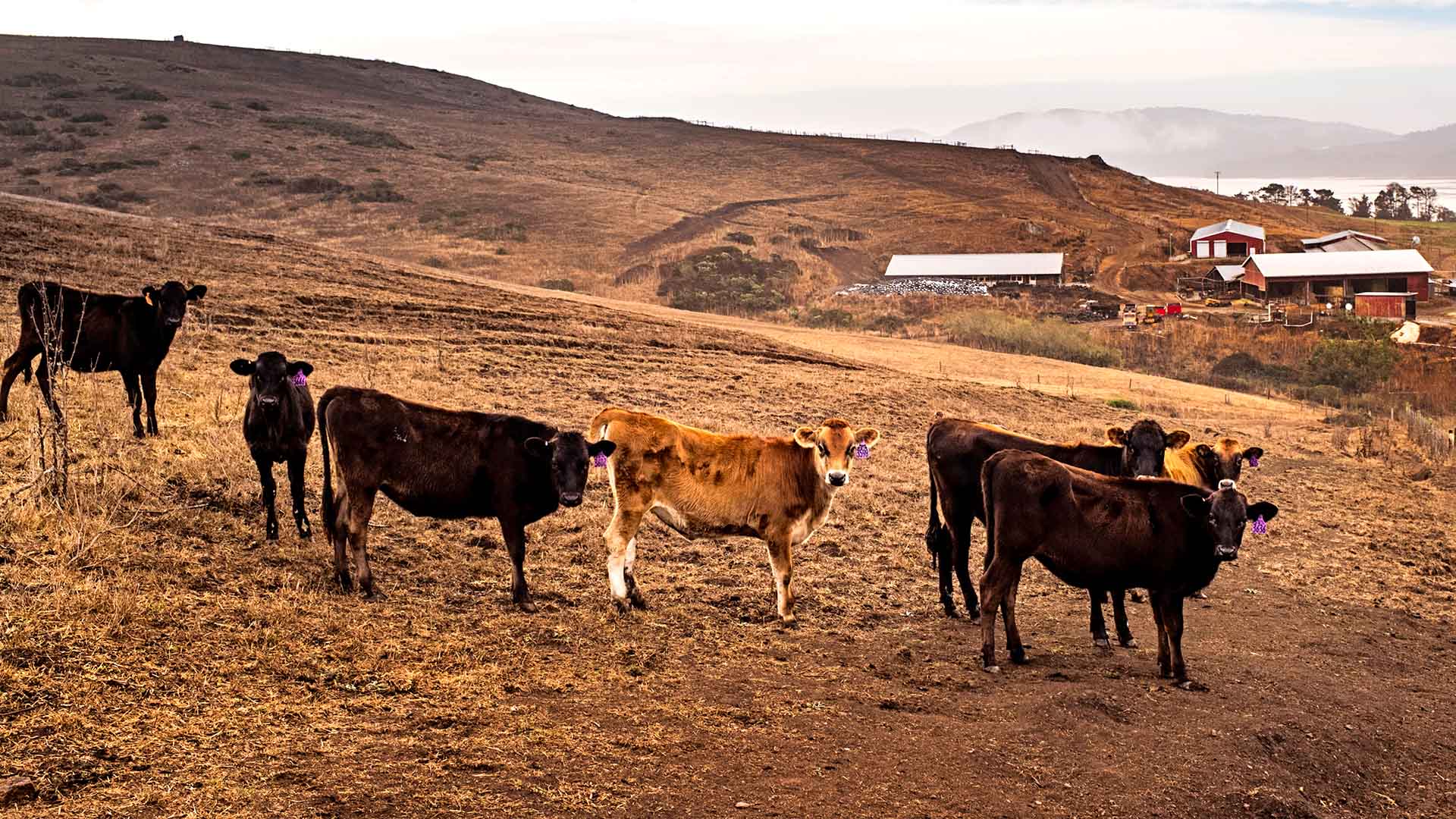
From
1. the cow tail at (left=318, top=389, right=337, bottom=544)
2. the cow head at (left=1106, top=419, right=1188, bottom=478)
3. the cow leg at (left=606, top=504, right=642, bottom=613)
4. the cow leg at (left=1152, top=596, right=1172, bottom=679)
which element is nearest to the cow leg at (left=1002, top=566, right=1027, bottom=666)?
the cow leg at (left=1152, top=596, right=1172, bottom=679)

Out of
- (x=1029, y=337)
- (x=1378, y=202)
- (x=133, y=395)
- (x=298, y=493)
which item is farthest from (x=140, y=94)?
(x=1378, y=202)

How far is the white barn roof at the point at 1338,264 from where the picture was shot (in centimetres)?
7988

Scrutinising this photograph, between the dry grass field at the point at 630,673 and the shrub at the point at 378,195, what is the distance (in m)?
58.5

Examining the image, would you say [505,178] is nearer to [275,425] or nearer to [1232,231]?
[1232,231]

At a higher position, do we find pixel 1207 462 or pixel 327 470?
pixel 327 470

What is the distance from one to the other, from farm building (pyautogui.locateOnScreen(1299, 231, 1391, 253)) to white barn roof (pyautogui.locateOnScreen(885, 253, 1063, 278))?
2412 centimetres

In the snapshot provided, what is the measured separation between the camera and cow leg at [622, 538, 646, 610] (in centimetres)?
1180

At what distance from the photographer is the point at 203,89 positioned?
103375mm

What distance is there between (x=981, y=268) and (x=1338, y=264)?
79.3 feet

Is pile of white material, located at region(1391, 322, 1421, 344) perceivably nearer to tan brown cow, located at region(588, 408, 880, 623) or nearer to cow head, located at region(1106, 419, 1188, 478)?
cow head, located at region(1106, 419, 1188, 478)

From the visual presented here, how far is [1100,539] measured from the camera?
10.8 metres

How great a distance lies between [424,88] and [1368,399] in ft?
382

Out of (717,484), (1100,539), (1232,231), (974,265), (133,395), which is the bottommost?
(1100,539)

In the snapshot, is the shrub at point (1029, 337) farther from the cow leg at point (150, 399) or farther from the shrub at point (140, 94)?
the shrub at point (140, 94)
